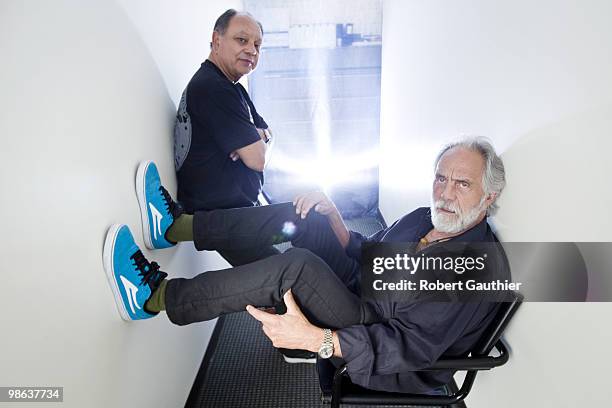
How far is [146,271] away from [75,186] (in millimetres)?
386

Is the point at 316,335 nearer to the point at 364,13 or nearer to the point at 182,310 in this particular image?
the point at 182,310

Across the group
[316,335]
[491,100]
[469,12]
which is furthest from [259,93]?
[316,335]

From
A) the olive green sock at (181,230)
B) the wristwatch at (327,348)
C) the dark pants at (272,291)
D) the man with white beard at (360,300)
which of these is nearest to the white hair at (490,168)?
the man with white beard at (360,300)

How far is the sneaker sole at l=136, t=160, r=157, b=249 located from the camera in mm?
1298

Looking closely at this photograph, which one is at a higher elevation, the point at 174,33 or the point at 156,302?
the point at 174,33

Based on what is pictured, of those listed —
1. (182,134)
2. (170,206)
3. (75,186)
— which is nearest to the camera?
(75,186)

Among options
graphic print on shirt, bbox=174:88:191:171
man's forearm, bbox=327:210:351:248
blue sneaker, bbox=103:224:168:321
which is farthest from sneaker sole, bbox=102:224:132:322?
man's forearm, bbox=327:210:351:248

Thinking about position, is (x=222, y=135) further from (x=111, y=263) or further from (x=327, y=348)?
(x=327, y=348)

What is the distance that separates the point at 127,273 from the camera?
3.79 ft

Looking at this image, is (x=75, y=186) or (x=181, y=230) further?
(x=181, y=230)

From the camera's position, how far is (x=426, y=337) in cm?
112

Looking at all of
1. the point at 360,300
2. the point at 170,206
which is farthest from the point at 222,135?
the point at 360,300

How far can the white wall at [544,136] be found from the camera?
34.3 inches

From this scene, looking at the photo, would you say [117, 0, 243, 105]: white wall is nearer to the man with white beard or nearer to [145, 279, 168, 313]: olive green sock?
the man with white beard
